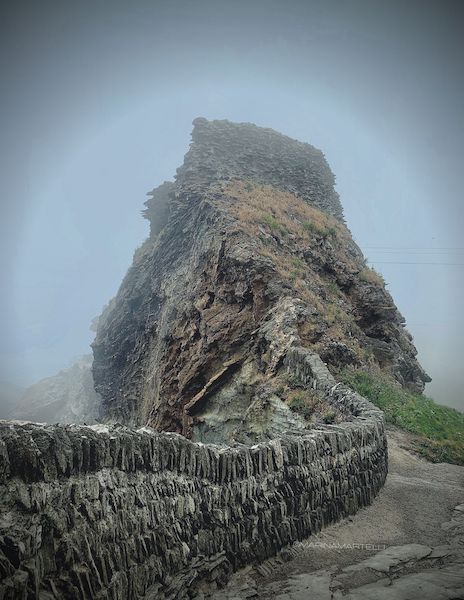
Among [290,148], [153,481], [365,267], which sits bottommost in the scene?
[153,481]

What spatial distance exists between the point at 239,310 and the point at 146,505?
13.3m

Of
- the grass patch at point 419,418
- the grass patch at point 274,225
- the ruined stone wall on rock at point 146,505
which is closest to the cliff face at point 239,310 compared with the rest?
the grass patch at point 274,225

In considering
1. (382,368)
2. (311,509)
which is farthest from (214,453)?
(382,368)

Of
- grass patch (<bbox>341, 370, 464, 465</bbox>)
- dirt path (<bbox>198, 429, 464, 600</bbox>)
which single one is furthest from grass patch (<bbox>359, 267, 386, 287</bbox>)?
dirt path (<bbox>198, 429, 464, 600</bbox>)

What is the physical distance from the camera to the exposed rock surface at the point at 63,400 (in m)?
54.5

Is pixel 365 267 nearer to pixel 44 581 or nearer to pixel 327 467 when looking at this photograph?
pixel 327 467

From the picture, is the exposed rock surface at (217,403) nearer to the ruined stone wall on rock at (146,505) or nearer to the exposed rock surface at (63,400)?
the ruined stone wall on rock at (146,505)

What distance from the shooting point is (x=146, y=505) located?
507cm

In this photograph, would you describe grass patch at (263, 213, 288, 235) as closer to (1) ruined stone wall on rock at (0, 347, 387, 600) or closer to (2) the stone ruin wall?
(2) the stone ruin wall

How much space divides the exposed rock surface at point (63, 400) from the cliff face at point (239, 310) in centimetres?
2423

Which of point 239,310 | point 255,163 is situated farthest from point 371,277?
point 255,163

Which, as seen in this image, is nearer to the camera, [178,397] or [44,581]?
[44,581]

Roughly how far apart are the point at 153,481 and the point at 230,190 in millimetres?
23694

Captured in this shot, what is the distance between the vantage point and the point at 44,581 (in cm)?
378
